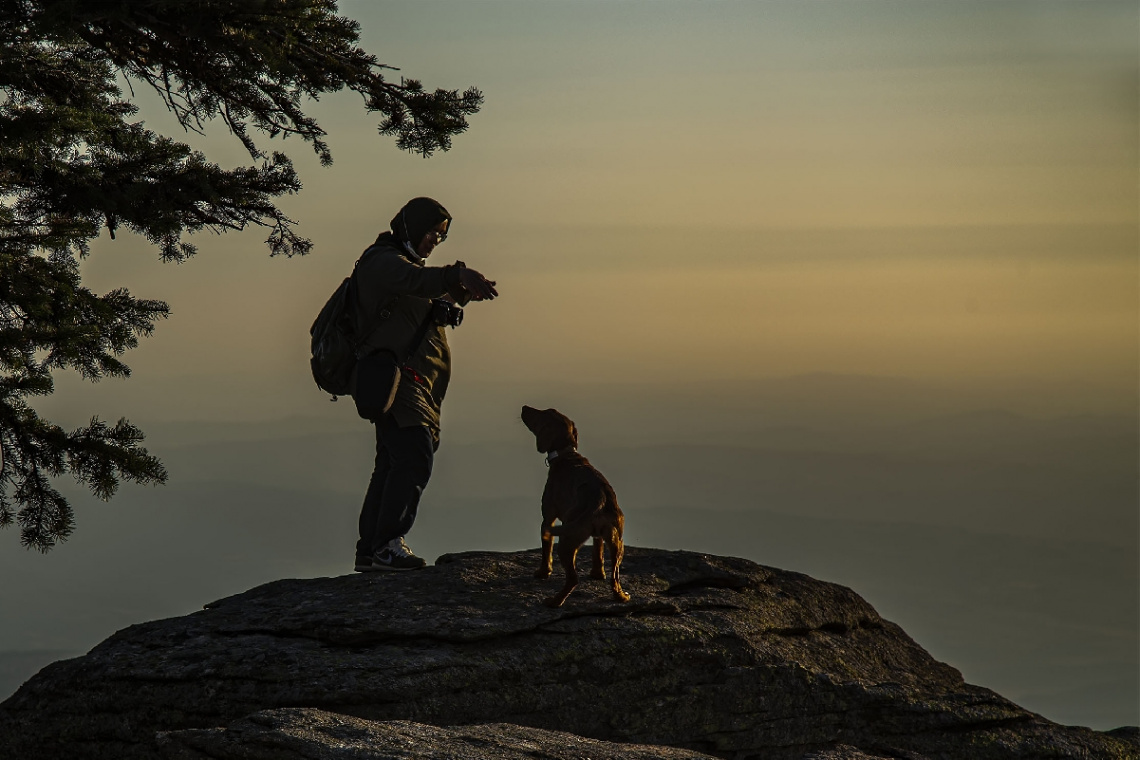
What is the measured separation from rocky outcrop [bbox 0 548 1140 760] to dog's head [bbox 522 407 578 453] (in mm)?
1272

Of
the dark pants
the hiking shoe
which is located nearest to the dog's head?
the dark pants

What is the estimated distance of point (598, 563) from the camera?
9.93m

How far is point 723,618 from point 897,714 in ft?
5.56

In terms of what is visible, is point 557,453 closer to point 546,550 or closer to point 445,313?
point 546,550

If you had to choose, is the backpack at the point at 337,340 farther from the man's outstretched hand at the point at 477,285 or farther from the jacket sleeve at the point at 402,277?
the man's outstretched hand at the point at 477,285

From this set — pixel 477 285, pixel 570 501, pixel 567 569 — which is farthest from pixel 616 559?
pixel 477 285

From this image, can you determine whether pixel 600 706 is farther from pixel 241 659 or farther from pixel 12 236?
pixel 12 236

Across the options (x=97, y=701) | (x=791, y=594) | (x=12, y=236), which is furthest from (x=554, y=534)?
(x=12, y=236)

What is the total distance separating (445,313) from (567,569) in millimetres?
2518

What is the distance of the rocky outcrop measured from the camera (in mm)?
8688

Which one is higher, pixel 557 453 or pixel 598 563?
pixel 557 453

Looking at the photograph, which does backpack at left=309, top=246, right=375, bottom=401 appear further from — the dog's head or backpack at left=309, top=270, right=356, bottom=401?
the dog's head

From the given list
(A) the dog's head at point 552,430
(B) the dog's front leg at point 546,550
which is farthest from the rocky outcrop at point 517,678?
(A) the dog's head at point 552,430

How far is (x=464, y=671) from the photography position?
8.83 metres
